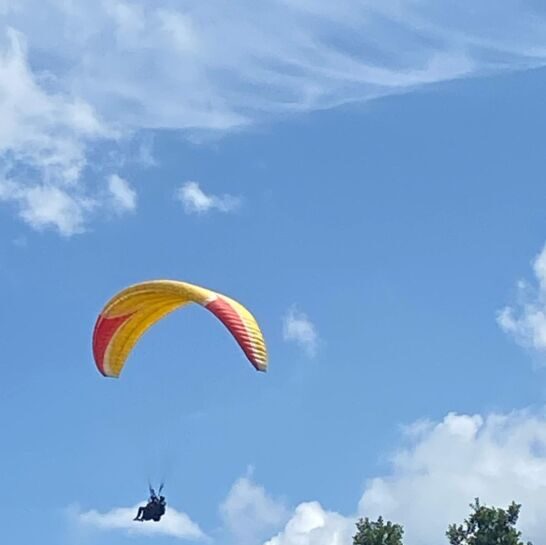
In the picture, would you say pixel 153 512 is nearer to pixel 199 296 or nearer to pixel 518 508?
pixel 199 296

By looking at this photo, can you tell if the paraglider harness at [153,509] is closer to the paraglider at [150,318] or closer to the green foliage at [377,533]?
the paraglider at [150,318]

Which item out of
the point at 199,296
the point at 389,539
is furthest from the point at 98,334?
the point at 389,539

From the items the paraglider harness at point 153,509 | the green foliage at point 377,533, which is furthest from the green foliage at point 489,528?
the paraglider harness at point 153,509

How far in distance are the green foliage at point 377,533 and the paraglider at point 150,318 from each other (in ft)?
79.7

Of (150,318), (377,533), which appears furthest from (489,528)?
(150,318)

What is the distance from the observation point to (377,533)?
5938 cm

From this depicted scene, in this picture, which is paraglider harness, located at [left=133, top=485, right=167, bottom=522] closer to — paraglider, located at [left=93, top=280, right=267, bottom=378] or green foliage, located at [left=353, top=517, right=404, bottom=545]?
paraglider, located at [left=93, top=280, right=267, bottom=378]

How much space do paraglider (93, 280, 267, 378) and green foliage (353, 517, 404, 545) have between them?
79.7ft

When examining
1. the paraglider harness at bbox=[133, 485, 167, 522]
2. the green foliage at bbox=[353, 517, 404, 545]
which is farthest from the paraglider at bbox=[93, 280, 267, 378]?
the green foliage at bbox=[353, 517, 404, 545]

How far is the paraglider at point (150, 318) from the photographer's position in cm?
3328

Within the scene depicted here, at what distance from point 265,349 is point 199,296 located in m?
2.68

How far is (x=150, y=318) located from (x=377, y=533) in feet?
81.7

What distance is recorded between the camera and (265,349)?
3316 cm

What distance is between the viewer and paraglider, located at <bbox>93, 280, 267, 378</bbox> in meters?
33.3
